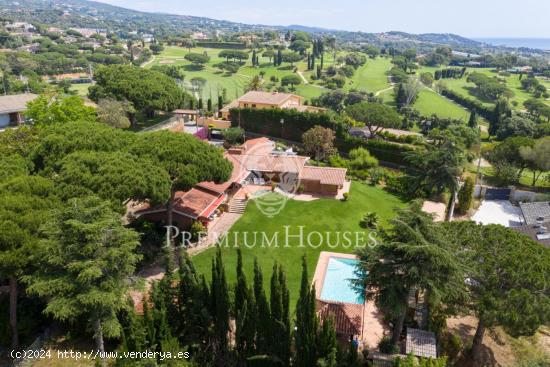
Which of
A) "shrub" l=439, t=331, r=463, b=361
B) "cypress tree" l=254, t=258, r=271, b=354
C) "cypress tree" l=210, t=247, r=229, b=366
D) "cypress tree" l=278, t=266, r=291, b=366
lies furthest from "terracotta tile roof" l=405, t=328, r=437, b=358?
"cypress tree" l=210, t=247, r=229, b=366

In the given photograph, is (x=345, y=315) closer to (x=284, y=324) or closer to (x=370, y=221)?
(x=284, y=324)

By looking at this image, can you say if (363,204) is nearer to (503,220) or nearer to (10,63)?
(503,220)

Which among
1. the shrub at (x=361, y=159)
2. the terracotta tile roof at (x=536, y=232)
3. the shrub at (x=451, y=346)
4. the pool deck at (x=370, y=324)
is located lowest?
the pool deck at (x=370, y=324)

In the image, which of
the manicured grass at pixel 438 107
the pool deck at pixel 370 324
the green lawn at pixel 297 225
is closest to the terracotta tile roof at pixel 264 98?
the green lawn at pixel 297 225

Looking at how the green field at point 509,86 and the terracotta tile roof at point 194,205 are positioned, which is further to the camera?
the green field at point 509,86

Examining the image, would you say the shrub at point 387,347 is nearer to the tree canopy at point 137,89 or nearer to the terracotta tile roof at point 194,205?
the terracotta tile roof at point 194,205

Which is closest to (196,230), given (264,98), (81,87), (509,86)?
(264,98)
